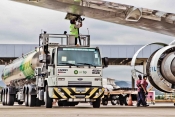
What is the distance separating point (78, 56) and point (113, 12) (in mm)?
2623

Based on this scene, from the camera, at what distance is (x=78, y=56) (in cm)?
2208

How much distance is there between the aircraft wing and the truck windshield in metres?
1.83

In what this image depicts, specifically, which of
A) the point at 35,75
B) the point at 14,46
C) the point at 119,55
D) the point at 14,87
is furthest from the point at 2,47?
the point at 35,75

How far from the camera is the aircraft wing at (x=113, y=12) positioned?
21.7m

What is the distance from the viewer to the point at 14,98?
104 ft

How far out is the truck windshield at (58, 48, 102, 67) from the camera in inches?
862

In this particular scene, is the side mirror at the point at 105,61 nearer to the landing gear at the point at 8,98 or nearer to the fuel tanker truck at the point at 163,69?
the fuel tanker truck at the point at 163,69

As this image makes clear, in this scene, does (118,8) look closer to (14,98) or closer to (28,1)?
(28,1)

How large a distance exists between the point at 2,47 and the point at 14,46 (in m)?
1.33
